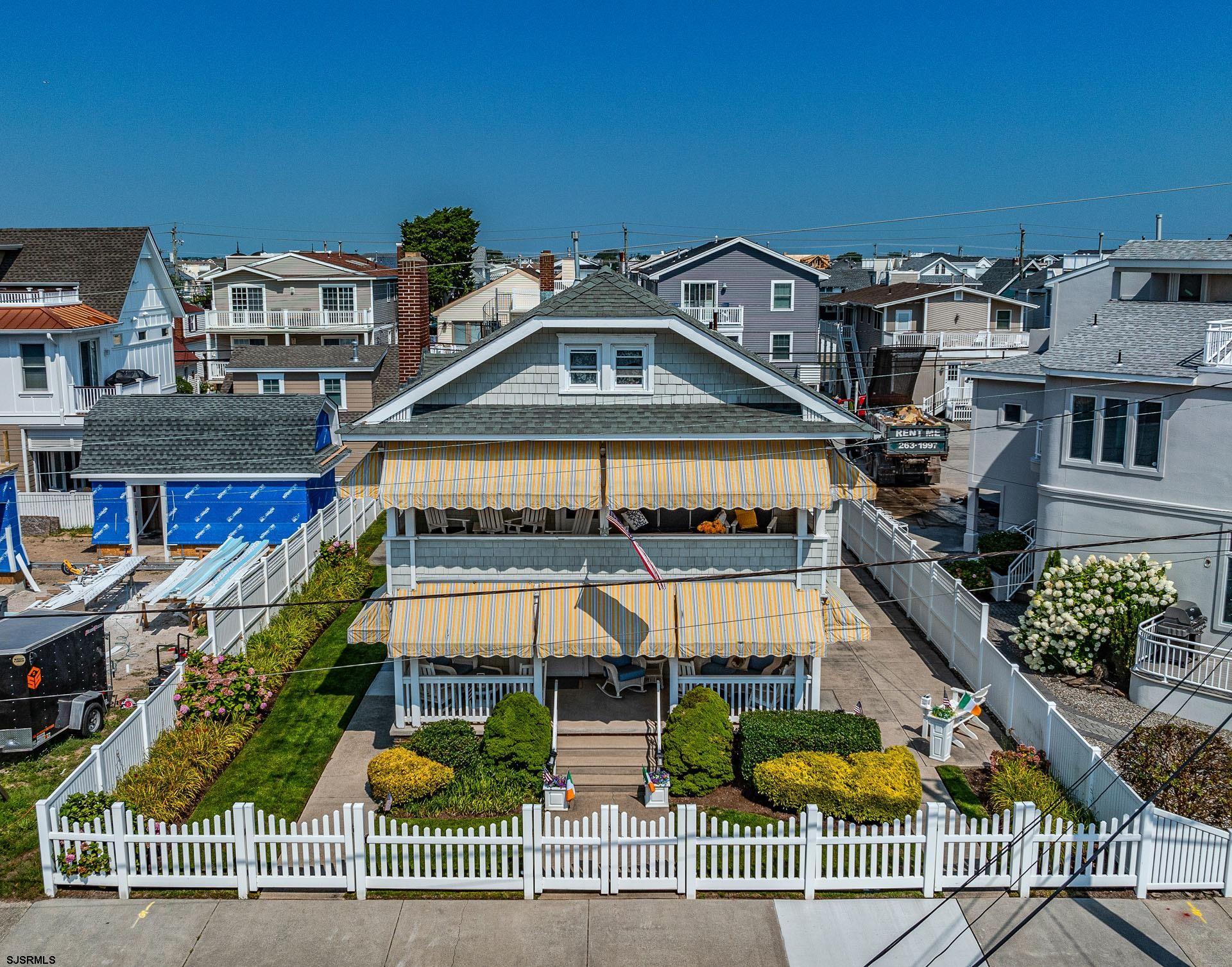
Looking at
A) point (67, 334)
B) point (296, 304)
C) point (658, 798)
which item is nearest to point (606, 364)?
point (658, 798)

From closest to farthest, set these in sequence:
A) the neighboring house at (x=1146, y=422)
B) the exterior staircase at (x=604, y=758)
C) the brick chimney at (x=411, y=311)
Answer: the exterior staircase at (x=604, y=758) < the neighboring house at (x=1146, y=422) < the brick chimney at (x=411, y=311)

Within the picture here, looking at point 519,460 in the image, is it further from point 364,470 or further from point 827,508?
point 827,508

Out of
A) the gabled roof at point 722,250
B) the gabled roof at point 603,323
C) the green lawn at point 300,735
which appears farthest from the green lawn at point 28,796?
the gabled roof at point 722,250

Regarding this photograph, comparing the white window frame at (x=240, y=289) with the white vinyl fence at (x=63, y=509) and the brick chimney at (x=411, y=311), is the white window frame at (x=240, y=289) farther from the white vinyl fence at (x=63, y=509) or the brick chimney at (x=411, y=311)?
the brick chimney at (x=411, y=311)

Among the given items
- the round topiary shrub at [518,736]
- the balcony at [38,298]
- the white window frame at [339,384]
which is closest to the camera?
the round topiary shrub at [518,736]

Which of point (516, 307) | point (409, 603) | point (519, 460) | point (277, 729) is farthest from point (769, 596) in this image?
Result: point (516, 307)

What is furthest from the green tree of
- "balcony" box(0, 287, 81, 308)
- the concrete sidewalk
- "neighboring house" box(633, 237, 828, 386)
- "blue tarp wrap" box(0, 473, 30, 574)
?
the concrete sidewalk
